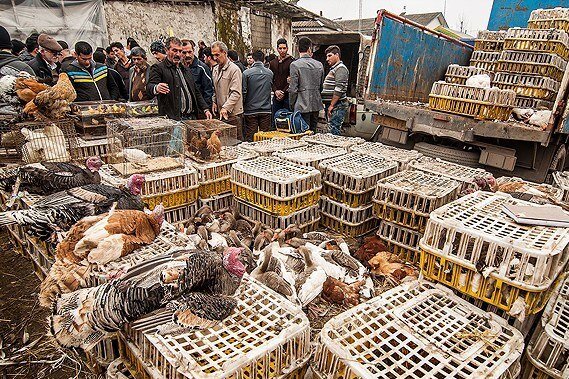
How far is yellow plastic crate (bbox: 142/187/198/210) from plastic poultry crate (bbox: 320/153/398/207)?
1504 mm

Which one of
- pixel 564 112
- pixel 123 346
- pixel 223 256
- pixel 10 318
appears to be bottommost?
pixel 10 318

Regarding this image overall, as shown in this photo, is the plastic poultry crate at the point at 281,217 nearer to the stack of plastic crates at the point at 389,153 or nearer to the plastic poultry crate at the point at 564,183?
the stack of plastic crates at the point at 389,153

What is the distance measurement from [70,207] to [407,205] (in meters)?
3.00

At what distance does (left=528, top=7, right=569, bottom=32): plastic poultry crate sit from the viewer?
19.0 ft

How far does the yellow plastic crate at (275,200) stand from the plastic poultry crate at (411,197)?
27.5 inches

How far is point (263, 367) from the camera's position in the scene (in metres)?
1.76

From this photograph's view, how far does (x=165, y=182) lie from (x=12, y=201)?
139cm

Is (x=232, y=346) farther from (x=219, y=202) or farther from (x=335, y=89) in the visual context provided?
(x=335, y=89)

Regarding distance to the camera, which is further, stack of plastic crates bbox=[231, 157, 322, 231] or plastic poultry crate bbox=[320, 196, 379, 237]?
plastic poultry crate bbox=[320, 196, 379, 237]

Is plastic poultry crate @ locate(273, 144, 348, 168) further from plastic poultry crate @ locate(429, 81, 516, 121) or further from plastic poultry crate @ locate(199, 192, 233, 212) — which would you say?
plastic poultry crate @ locate(429, 81, 516, 121)

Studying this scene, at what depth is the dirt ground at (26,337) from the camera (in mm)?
2646

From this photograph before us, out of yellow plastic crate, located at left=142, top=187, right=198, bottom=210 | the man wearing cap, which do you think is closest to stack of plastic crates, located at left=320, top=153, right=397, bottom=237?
yellow plastic crate, located at left=142, top=187, right=198, bottom=210

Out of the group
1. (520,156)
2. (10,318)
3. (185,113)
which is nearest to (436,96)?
(520,156)

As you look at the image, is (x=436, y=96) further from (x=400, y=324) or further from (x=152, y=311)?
(x=152, y=311)
